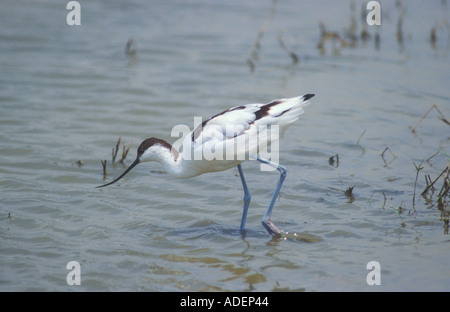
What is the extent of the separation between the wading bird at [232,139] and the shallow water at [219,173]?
24.1 inches

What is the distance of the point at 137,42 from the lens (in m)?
11.8

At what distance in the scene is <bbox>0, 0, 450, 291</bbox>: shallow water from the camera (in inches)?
184

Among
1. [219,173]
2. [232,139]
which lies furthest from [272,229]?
[219,173]

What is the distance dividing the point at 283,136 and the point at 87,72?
3.90m

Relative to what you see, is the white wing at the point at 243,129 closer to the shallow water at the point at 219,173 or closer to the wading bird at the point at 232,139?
the wading bird at the point at 232,139

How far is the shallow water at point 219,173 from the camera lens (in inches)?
184

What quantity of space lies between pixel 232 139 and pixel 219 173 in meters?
1.89

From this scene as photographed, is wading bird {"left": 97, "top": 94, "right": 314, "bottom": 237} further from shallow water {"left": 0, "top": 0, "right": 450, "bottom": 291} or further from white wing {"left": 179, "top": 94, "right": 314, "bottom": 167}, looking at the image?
shallow water {"left": 0, "top": 0, "right": 450, "bottom": 291}

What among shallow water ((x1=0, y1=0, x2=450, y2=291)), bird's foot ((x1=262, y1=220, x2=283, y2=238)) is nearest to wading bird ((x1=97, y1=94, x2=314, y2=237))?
bird's foot ((x1=262, y1=220, x2=283, y2=238))

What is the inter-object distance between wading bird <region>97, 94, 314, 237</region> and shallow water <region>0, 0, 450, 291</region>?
2.01 feet

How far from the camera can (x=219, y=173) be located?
Result: 22.2 ft

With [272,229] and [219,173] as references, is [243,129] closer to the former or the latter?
[272,229]
